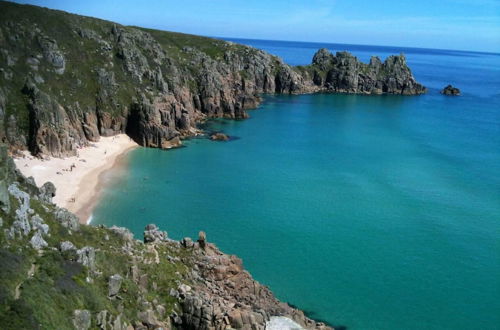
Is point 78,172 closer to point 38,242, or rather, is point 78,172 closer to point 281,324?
point 38,242

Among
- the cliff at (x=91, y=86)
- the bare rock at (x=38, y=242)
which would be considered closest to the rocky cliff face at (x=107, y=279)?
the bare rock at (x=38, y=242)

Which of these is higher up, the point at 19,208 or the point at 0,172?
the point at 0,172

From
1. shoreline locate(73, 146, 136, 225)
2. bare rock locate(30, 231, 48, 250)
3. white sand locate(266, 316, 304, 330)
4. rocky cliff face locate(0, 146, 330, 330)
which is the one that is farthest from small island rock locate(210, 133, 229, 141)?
bare rock locate(30, 231, 48, 250)

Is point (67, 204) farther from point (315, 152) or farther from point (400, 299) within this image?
point (315, 152)

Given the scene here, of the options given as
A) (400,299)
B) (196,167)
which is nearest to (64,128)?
(196,167)

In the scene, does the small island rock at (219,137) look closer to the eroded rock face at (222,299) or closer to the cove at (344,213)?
the cove at (344,213)

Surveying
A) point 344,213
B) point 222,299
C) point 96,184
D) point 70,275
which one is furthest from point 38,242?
point 344,213

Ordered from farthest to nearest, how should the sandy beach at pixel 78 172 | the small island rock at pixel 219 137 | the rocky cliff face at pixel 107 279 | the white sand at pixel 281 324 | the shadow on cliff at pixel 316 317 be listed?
the small island rock at pixel 219 137
the sandy beach at pixel 78 172
the shadow on cliff at pixel 316 317
the white sand at pixel 281 324
the rocky cliff face at pixel 107 279
